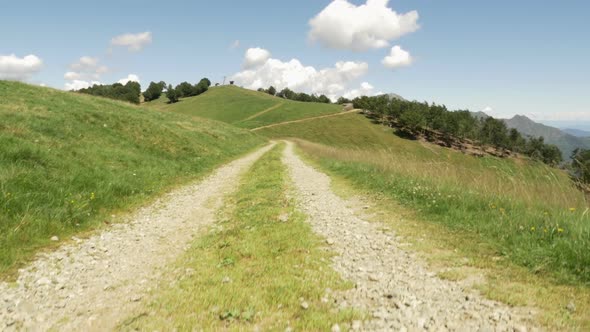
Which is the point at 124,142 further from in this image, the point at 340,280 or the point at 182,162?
the point at 340,280

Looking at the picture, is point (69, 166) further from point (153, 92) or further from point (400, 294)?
point (153, 92)

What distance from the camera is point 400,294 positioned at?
16.3 feet

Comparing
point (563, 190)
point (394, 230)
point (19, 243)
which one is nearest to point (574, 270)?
point (394, 230)

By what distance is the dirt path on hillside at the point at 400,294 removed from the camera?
4145 mm

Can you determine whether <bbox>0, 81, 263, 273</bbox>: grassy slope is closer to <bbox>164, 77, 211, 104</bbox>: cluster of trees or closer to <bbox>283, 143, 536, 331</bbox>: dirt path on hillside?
<bbox>283, 143, 536, 331</bbox>: dirt path on hillside

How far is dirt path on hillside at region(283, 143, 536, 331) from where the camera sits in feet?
13.6

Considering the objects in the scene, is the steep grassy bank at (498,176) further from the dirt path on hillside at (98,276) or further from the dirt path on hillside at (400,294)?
the dirt path on hillside at (98,276)

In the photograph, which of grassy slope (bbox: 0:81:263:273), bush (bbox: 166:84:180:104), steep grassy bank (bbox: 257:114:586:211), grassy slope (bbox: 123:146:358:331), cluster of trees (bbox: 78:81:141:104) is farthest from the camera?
bush (bbox: 166:84:180:104)

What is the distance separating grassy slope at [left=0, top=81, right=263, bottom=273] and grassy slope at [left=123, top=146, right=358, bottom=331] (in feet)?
12.4

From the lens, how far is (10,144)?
11.7 meters

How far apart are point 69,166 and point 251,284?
1096cm

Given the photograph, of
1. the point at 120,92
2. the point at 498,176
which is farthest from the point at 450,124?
the point at 120,92

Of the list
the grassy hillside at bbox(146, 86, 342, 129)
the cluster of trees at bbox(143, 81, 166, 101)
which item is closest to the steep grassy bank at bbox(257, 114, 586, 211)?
the grassy hillside at bbox(146, 86, 342, 129)

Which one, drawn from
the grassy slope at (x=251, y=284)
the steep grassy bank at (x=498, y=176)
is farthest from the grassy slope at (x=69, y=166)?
the steep grassy bank at (x=498, y=176)
